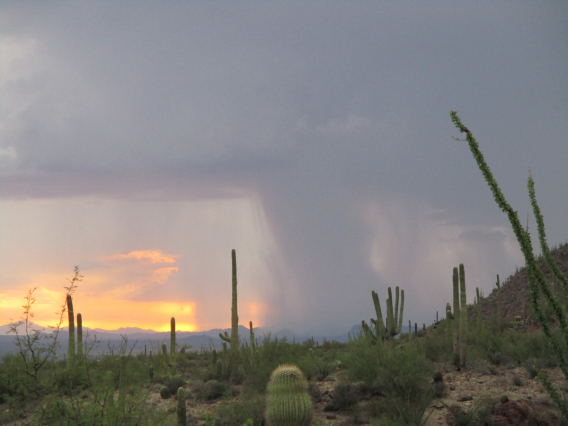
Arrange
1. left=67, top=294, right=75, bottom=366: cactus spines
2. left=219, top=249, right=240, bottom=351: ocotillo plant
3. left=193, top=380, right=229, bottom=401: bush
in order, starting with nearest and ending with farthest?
left=193, top=380, right=229, bottom=401: bush, left=219, top=249, right=240, bottom=351: ocotillo plant, left=67, top=294, right=75, bottom=366: cactus spines

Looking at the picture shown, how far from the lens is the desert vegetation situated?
783cm

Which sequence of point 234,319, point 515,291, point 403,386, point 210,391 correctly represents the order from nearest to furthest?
1. point 403,386
2. point 210,391
3. point 234,319
4. point 515,291

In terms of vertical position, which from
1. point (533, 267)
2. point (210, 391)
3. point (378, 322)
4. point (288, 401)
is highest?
point (533, 267)

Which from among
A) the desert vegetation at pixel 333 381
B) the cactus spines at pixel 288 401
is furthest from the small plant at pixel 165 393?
the cactus spines at pixel 288 401

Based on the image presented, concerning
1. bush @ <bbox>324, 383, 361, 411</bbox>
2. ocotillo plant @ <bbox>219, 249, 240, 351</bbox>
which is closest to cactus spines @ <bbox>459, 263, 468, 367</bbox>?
bush @ <bbox>324, 383, 361, 411</bbox>

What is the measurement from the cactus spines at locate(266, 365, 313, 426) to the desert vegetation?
2 centimetres

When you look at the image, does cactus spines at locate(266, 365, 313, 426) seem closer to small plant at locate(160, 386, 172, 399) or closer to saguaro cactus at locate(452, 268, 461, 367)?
small plant at locate(160, 386, 172, 399)

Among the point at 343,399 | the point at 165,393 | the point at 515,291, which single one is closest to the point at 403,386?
the point at 343,399

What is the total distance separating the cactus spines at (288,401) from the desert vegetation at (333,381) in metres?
0.02

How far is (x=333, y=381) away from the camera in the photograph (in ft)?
49.0

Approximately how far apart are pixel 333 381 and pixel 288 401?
522 cm

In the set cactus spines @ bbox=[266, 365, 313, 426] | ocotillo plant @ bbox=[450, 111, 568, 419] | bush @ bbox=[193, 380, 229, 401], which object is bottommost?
bush @ bbox=[193, 380, 229, 401]

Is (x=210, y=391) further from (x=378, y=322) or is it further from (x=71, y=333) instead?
(x=71, y=333)

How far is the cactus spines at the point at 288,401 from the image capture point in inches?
397
